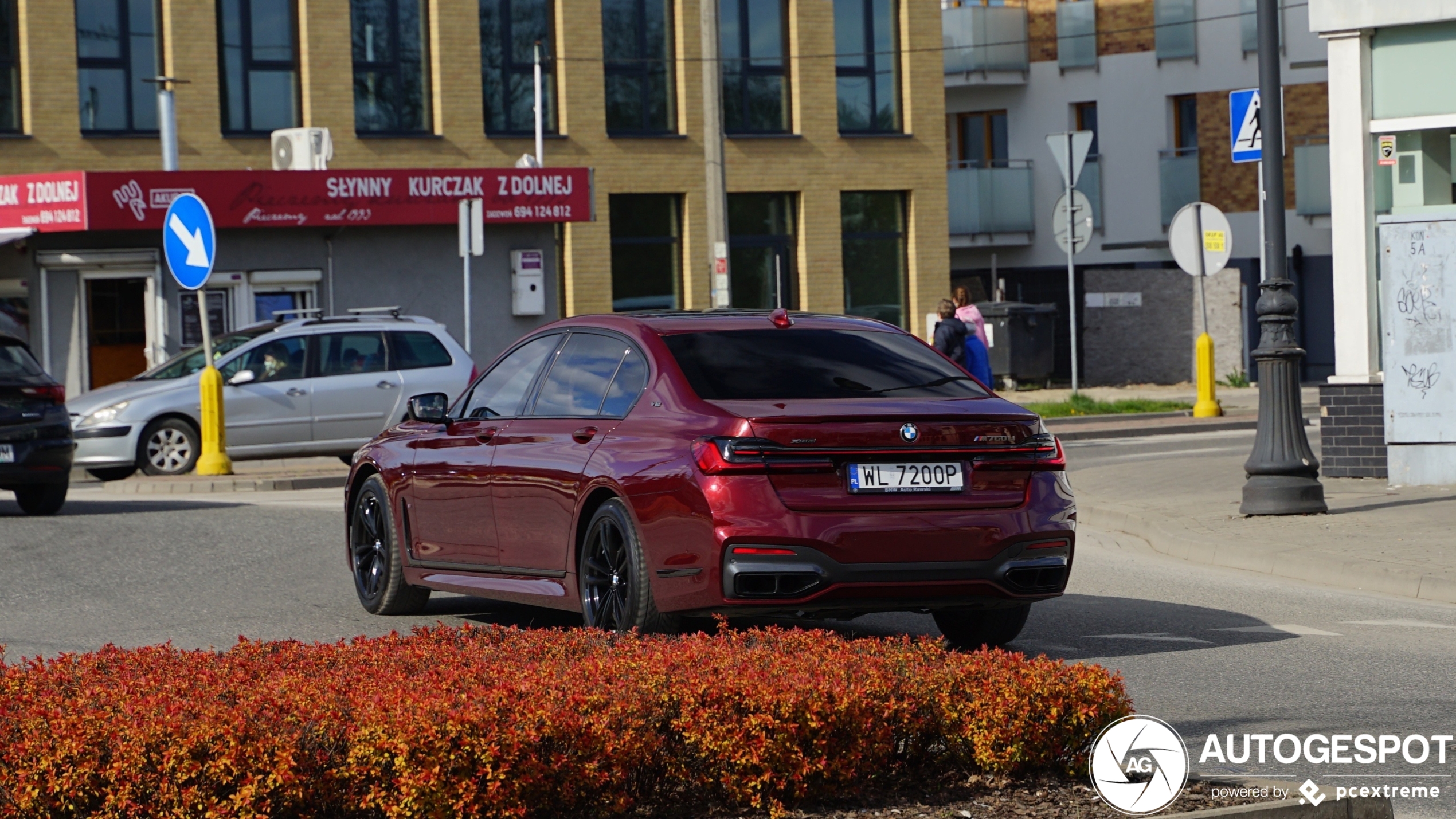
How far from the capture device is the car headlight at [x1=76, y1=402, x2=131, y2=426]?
69.3 feet

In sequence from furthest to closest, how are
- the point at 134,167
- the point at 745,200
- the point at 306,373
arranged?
the point at 745,200 → the point at 134,167 → the point at 306,373

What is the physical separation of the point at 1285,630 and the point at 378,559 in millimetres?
4522

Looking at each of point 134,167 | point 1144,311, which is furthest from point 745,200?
point 134,167

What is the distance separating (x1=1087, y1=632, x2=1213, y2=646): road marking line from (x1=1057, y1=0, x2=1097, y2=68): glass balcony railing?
37.7m

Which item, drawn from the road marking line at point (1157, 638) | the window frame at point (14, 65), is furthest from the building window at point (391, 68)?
the road marking line at point (1157, 638)

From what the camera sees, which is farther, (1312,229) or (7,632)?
(1312,229)

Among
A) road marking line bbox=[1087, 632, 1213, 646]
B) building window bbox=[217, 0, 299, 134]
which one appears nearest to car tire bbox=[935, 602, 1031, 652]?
road marking line bbox=[1087, 632, 1213, 646]

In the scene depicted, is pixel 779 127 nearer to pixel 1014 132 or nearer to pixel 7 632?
pixel 1014 132

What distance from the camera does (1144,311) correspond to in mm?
40938

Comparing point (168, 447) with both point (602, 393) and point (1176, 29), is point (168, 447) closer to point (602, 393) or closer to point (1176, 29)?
point (602, 393)

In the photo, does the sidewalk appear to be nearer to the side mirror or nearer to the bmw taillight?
the side mirror

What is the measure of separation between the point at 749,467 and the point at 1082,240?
20421 mm

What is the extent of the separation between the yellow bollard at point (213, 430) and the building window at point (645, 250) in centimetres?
1641

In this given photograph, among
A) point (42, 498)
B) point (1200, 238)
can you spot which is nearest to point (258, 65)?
point (1200, 238)
